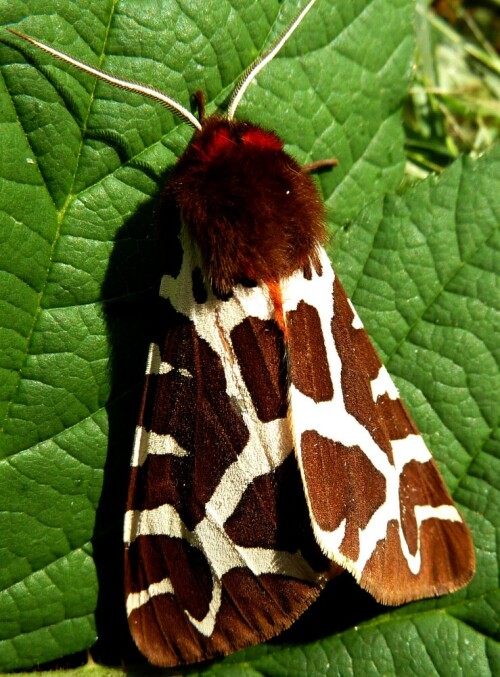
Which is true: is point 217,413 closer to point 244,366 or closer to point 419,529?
point 244,366

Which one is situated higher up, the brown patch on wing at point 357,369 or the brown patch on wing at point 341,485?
the brown patch on wing at point 357,369

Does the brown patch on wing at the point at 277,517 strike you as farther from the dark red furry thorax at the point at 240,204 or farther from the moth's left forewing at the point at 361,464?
the dark red furry thorax at the point at 240,204

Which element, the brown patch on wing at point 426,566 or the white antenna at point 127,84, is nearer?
the white antenna at point 127,84

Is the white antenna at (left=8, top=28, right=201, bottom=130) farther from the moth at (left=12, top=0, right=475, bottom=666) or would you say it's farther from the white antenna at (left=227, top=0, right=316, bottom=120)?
the white antenna at (left=227, top=0, right=316, bottom=120)

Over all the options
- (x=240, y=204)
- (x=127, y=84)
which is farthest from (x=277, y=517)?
(x=127, y=84)

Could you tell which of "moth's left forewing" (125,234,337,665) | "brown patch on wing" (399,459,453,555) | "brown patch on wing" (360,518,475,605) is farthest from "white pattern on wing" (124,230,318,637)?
"brown patch on wing" (399,459,453,555)

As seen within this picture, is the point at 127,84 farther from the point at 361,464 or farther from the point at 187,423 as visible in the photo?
the point at 361,464

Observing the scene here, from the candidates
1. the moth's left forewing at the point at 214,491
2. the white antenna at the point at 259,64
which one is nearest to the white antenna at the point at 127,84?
the white antenna at the point at 259,64
